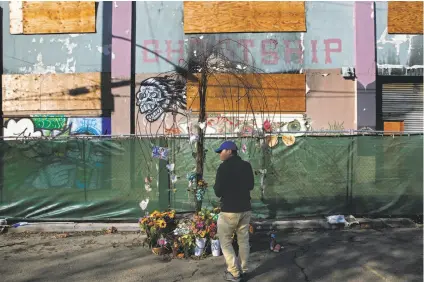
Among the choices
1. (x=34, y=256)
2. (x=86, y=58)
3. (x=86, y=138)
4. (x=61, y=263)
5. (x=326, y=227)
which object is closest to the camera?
(x=61, y=263)

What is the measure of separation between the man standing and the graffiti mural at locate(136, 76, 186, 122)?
6.51 m

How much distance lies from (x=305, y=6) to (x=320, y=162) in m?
5.46

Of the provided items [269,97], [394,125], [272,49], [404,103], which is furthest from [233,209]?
[404,103]

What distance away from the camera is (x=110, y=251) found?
6582mm

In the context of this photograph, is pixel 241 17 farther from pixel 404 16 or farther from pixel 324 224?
pixel 324 224

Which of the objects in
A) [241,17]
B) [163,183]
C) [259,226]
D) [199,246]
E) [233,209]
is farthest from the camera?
[241,17]

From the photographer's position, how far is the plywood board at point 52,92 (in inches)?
452

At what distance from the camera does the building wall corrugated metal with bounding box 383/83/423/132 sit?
11875 millimetres

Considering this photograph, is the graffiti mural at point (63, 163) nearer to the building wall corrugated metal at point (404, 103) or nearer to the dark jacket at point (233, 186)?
the dark jacket at point (233, 186)

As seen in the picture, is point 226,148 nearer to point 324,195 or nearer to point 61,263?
point 61,263

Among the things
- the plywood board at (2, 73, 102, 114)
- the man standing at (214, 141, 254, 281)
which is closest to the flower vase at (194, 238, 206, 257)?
the man standing at (214, 141, 254, 281)

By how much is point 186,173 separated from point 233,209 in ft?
10.8

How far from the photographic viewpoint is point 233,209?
5062 mm

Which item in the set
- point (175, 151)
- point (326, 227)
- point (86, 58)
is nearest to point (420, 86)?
point (326, 227)
